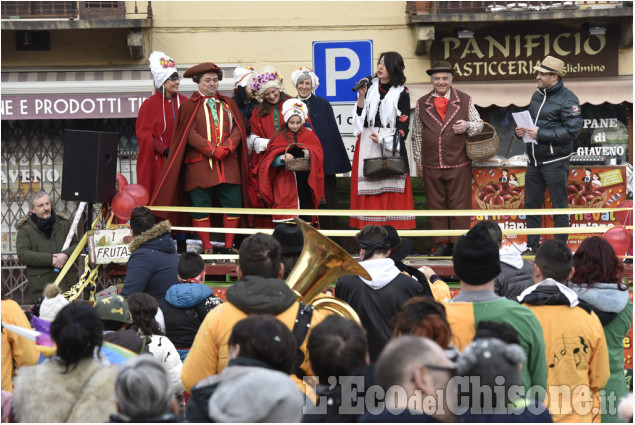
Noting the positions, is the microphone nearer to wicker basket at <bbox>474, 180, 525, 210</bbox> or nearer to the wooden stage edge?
wicker basket at <bbox>474, 180, 525, 210</bbox>

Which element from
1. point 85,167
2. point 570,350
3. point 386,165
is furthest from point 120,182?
point 570,350

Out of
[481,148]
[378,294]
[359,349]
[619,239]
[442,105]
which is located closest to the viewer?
[359,349]

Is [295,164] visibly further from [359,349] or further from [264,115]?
[359,349]

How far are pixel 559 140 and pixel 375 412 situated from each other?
644 centimetres

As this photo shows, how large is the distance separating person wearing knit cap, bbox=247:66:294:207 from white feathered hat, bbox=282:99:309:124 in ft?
0.96

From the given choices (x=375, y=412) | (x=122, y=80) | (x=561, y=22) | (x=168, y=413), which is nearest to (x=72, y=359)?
(x=168, y=413)

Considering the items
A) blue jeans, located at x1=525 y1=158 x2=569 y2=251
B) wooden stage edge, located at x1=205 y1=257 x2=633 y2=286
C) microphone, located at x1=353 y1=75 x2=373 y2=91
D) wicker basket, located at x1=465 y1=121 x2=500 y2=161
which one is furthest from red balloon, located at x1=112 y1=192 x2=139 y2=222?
blue jeans, located at x1=525 y1=158 x2=569 y2=251

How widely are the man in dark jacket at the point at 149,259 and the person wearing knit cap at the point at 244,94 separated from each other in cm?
307

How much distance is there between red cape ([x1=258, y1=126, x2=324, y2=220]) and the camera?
9211 millimetres

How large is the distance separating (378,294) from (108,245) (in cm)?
407

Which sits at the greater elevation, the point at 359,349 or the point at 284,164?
the point at 284,164

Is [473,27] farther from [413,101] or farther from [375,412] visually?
[375,412]

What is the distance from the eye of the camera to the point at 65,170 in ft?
28.9

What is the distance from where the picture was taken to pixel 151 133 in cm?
971
